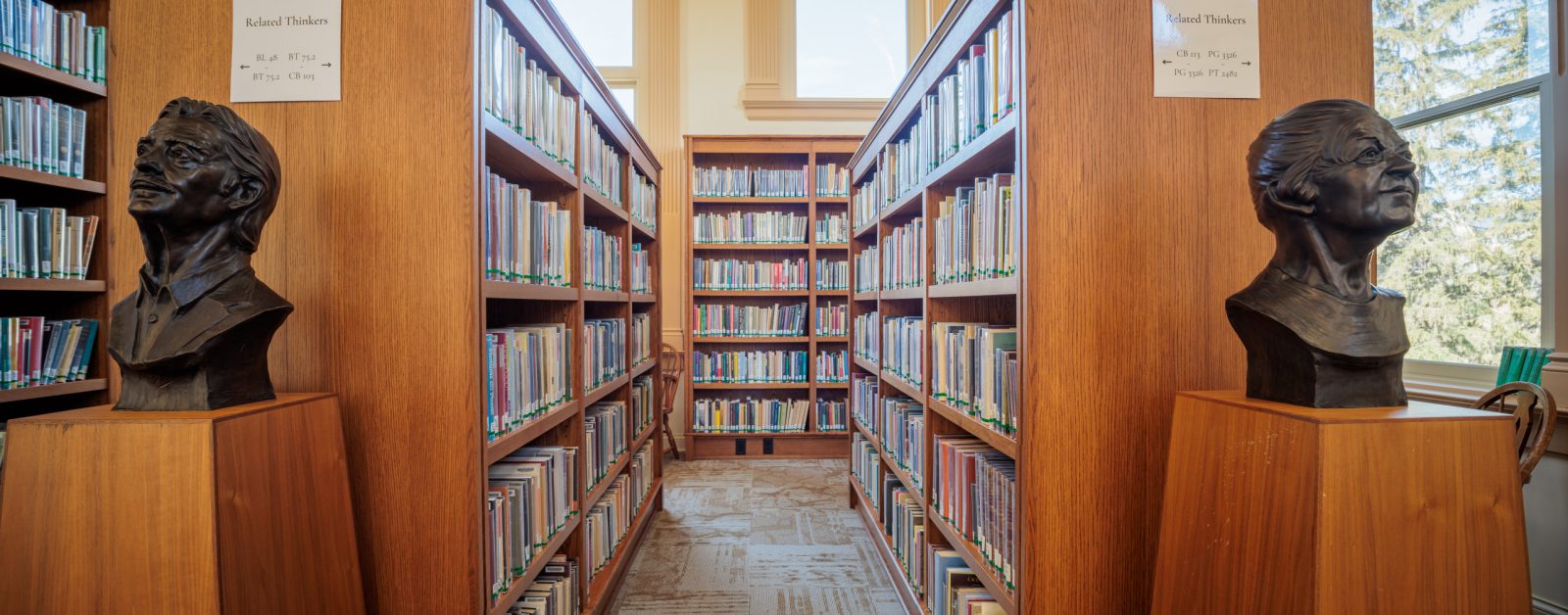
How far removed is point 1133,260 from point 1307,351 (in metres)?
0.33

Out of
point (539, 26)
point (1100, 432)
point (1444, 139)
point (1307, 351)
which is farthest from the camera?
point (1444, 139)

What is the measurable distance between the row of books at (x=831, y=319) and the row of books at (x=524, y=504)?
2.93 m

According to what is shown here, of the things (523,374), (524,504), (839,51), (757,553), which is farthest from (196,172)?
(839,51)

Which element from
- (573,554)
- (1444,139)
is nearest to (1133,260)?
(573,554)

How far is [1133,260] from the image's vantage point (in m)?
1.21

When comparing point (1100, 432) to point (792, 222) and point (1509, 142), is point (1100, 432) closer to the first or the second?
point (1509, 142)

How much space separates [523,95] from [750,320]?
10.7 ft

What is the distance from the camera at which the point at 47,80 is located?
1.88 m

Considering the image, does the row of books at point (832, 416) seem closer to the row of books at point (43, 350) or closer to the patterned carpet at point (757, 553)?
the patterned carpet at point (757, 553)

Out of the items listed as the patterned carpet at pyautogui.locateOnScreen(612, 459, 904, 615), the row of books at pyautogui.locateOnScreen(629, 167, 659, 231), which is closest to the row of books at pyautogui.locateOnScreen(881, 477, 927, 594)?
the patterned carpet at pyautogui.locateOnScreen(612, 459, 904, 615)

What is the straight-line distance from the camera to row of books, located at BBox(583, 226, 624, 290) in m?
2.15

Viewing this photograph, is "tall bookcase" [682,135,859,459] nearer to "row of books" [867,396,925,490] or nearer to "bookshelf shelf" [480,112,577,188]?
"row of books" [867,396,925,490]

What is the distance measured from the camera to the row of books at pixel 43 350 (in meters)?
1.79

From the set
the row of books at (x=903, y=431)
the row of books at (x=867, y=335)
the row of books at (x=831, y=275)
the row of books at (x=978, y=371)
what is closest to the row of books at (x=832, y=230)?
the row of books at (x=831, y=275)
